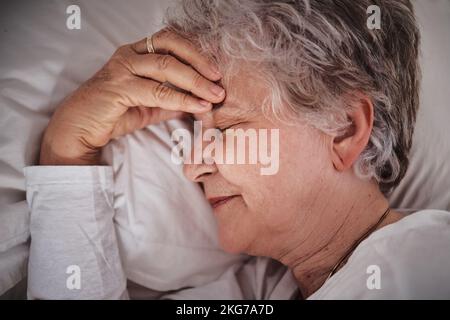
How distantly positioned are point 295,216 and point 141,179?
1.11 ft

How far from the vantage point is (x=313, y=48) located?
0.70m

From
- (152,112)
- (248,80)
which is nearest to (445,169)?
(248,80)

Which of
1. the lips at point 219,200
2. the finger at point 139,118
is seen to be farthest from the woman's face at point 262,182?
the finger at point 139,118

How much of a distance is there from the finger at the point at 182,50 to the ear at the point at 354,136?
0.25 metres

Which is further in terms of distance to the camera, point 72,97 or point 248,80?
point 72,97

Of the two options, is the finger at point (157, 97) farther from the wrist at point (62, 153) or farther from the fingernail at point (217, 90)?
the wrist at point (62, 153)

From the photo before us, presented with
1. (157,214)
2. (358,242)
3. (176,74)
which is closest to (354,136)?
(358,242)

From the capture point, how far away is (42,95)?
0.85 m

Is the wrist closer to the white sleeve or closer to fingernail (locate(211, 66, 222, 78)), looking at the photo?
the white sleeve

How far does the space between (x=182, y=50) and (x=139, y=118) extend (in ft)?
0.66

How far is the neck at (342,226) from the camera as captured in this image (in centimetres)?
79

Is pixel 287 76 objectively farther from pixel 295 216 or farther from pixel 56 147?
pixel 56 147

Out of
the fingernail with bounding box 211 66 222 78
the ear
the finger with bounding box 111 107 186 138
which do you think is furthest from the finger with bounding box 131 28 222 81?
the ear

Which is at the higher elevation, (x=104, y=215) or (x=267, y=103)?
(x=267, y=103)
